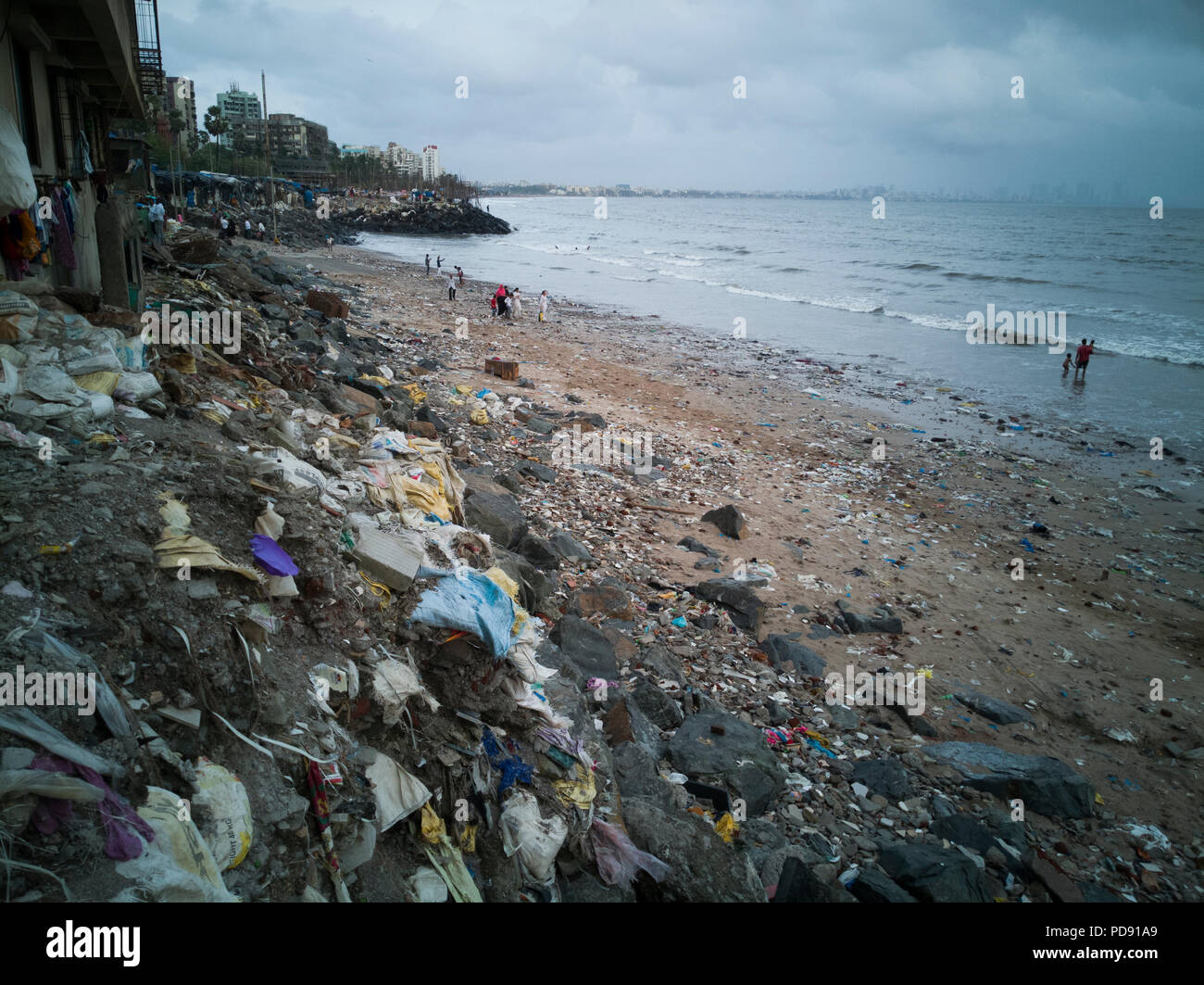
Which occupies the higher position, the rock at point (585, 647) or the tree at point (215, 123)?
the tree at point (215, 123)

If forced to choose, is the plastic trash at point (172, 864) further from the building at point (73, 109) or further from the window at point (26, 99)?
the window at point (26, 99)

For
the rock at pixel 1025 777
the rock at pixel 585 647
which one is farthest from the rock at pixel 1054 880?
the rock at pixel 585 647

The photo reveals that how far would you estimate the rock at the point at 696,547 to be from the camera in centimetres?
811

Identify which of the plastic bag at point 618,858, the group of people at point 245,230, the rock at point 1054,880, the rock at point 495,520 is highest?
the group of people at point 245,230

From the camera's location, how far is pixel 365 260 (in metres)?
34.6

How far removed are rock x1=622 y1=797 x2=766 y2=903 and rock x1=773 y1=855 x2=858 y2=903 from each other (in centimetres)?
13

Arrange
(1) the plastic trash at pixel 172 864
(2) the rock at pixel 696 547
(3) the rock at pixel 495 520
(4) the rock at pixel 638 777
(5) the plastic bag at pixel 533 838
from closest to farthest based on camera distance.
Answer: (1) the plastic trash at pixel 172 864
(5) the plastic bag at pixel 533 838
(4) the rock at pixel 638 777
(3) the rock at pixel 495 520
(2) the rock at pixel 696 547

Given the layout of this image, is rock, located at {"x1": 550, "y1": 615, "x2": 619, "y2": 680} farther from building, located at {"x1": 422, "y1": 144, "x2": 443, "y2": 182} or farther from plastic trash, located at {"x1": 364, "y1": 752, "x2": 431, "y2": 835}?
building, located at {"x1": 422, "y1": 144, "x2": 443, "y2": 182}

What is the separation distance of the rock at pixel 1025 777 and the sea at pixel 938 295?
37.7 ft

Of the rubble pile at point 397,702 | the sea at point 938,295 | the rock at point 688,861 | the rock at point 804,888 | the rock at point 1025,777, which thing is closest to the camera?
the rubble pile at point 397,702

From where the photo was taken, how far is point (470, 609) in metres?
4.17

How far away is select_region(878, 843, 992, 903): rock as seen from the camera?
3850 mm

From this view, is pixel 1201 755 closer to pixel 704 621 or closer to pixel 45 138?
pixel 704 621

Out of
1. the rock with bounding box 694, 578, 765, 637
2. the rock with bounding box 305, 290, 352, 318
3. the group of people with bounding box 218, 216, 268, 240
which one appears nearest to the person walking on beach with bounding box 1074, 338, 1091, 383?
the rock with bounding box 694, 578, 765, 637
